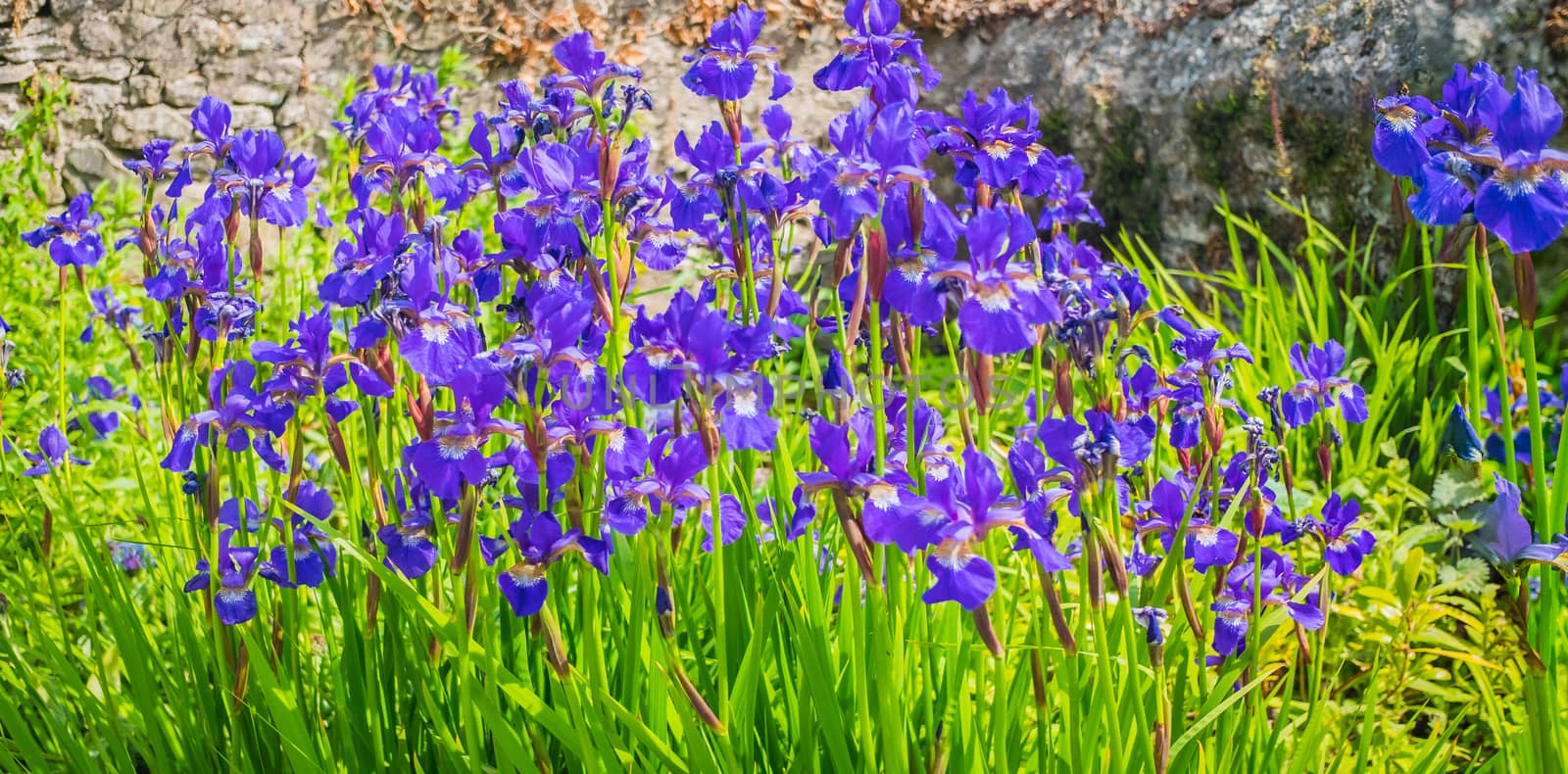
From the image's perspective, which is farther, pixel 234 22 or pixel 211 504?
pixel 234 22

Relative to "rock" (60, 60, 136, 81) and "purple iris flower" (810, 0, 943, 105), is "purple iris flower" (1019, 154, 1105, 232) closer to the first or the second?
"purple iris flower" (810, 0, 943, 105)

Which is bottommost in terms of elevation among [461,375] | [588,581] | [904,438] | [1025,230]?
[588,581]

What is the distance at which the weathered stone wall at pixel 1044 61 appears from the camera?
12.9 ft

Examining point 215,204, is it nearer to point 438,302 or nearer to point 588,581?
point 438,302

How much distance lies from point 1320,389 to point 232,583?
1.68 meters

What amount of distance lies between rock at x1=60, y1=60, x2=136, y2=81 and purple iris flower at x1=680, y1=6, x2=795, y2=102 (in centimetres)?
449

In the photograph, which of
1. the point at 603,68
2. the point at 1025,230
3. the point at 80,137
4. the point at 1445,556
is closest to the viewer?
the point at 1025,230

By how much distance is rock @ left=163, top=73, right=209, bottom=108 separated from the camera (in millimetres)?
5031

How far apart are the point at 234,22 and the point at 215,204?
4.00m

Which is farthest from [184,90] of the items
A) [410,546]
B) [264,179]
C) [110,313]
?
[410,546]

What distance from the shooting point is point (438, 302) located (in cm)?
123

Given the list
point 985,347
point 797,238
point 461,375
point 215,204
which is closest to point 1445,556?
point 985,347

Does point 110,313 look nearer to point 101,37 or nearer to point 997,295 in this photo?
point 997,295

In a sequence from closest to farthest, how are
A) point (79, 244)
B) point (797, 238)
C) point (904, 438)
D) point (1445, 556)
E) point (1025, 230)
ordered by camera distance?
1. point (1025, 230)
2. point (904, 438)
3. point (79, 244)
4. point (1445, 556)
5. point (797, 238)
